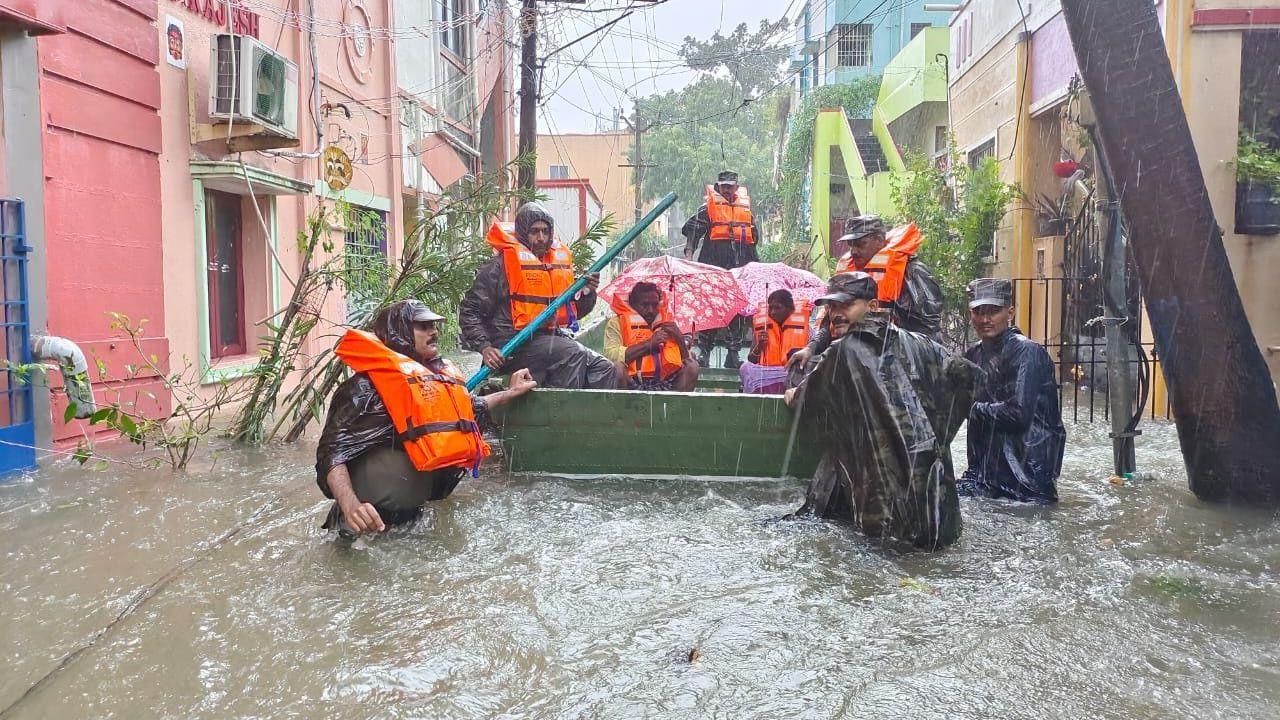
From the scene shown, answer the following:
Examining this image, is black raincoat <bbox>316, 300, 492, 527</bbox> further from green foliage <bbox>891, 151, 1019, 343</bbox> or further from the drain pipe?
green foliage <bbox>891, 151, 1019, 343</bbox>

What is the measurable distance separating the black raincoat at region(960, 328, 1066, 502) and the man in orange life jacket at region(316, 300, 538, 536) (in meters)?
3.03

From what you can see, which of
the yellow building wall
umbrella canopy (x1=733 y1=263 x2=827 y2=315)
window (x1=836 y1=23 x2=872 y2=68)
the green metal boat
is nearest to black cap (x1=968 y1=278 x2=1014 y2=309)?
the green metal boat

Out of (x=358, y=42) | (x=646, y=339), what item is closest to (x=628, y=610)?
(x=646, y=339)

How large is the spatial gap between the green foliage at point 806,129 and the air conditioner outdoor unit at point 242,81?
69.6 feet

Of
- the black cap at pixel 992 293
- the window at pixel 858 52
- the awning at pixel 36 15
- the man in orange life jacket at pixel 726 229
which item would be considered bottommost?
the black cap at pixel 992 293

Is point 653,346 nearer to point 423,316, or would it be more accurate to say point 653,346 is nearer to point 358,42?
point 423,316

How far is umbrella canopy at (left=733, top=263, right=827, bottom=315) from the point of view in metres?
7.88

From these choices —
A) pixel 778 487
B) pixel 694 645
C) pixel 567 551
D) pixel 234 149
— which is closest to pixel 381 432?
pixel 567 551

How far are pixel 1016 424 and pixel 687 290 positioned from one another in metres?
2.93

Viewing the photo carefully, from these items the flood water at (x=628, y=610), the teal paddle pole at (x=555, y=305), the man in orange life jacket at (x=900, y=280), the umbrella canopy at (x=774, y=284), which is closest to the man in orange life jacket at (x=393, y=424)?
the flood water at (x=628, y=610)

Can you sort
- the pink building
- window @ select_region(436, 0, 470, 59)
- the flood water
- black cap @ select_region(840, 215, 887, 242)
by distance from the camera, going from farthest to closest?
window @ select_region(436, 0, 470, 59) < the pink building < black cap @ select_region(840, 215, 887, 242) < the flood water

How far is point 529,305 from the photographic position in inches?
271

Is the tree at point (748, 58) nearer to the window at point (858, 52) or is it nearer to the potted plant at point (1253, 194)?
the window at point (858, 52)

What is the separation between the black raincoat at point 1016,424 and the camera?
5469 millimetres
